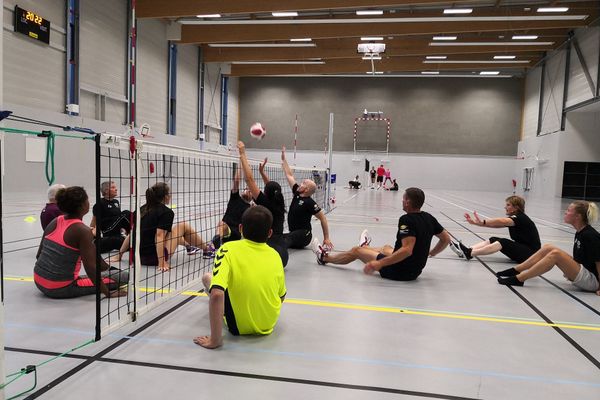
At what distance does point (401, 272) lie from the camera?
4.98 metres

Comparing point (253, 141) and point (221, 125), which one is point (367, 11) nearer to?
point (221, 125)

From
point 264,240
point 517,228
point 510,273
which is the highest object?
point 264,240

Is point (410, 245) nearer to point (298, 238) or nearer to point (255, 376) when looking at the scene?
point (298, 238)

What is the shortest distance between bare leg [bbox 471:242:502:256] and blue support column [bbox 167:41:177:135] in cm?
1995

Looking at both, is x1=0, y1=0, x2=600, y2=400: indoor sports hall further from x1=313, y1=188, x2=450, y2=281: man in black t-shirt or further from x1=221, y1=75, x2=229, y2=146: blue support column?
x1=221, y1=75, x2=229, y2=146: blue support column

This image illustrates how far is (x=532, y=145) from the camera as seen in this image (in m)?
29.1

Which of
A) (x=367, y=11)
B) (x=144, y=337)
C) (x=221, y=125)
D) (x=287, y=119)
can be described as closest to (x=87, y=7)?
(x=367, y=11)

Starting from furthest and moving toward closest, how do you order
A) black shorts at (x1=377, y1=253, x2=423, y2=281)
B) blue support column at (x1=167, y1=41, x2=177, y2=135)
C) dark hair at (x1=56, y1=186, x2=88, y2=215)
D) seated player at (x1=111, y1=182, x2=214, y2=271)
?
1. blue support column at (x1=167, y1=41, x2=177, y2=135)
2. seated player at (x1=111, y1=182, x2=214, y2=271)
3. black shorts at (x1=377, y1=253, x2=423, y2=281)
4. dark hair at (x1=56, y1=186, x2=88, y2=215)

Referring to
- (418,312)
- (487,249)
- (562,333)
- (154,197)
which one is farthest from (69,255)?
(487,249)

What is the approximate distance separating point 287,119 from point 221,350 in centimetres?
3232

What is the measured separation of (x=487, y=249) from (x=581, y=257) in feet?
5.35

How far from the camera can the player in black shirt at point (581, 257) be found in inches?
178

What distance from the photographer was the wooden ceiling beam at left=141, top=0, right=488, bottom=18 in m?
17.5

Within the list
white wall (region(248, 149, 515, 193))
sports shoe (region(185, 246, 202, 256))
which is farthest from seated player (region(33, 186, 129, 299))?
white wall (region(248, 149, 515, 193))
